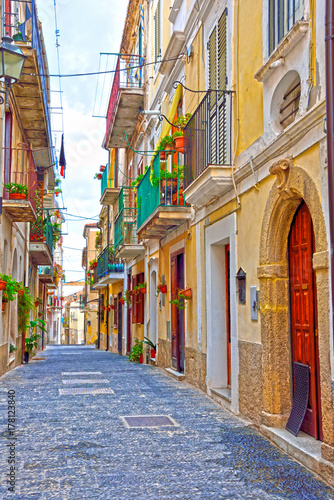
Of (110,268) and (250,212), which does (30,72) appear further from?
(110,268)

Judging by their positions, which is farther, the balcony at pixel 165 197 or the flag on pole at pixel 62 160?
the flag on pole at pixel 62 160

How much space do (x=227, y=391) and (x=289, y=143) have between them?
4.36m

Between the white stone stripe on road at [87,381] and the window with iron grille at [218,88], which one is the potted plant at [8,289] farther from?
the window with iron grille at [218,88]

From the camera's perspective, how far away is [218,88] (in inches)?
352

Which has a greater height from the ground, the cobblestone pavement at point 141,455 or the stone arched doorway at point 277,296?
the stone arched doorway at point 277,296

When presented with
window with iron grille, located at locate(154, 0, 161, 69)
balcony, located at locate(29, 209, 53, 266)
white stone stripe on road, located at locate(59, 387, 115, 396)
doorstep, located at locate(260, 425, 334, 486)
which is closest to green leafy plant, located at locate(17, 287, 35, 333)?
balcony, located at locate(29, 209, 53, 266)

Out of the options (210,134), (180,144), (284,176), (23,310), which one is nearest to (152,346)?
(23,310)

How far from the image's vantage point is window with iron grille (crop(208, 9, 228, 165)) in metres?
8.39

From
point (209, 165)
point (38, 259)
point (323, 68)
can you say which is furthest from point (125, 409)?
point (38, 259)

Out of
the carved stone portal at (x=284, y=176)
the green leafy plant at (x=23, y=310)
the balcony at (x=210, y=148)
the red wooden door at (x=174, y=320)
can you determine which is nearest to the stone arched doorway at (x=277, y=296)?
the carved stone portal at (x=284, y=176)

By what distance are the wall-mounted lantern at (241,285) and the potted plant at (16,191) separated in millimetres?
6265

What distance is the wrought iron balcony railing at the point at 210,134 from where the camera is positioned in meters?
8.23

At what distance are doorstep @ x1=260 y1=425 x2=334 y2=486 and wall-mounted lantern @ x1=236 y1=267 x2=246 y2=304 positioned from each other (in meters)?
1.78

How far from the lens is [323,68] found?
16.4 feet
